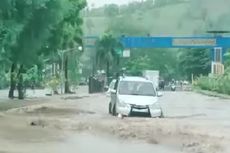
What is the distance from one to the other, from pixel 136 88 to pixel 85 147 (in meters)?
11.0

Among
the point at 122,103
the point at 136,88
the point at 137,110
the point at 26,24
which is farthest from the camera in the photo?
the point at 26,24

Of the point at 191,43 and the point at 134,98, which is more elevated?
the point at 191,43

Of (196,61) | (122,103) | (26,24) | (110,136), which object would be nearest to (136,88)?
(122,103)

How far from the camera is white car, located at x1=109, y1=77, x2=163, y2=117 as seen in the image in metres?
26.1

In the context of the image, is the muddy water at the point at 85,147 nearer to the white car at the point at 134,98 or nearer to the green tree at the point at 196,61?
the white car at the point at 134,98

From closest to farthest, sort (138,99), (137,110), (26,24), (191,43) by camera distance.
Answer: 1. (137,110)
2. (138,99)
3. (26,24)
4. (191,43)

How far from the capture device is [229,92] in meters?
57.3

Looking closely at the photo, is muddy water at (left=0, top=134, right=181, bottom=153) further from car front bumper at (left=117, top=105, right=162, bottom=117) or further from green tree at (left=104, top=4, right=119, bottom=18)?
green tree at (left=104, top=4, right=119, bottom=18)

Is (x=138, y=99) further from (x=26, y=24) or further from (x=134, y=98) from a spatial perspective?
(x=26, y=24)

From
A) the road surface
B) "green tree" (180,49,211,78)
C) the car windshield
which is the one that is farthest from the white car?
"green tree" (180,49,211,78)

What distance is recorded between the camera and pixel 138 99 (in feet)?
86.8

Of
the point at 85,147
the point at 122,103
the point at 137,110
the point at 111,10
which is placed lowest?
the point at 85,147

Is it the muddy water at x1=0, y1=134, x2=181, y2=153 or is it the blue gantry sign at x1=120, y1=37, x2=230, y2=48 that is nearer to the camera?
the muddy water at x1=0, y1=134, x2=181, y2=153

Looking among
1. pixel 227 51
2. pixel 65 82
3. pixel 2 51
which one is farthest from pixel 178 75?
pixel 2 51
